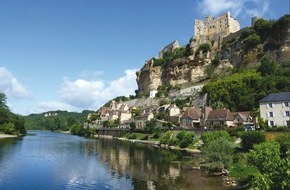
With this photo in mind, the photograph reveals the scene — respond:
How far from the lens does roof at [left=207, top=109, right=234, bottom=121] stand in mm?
54184

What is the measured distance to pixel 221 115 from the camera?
2196 inches

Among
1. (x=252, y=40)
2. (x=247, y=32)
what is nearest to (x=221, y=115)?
(x=252, y=40)

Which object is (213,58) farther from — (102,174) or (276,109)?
(102,174)

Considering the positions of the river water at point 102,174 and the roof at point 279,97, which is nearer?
the river water at point 102,174

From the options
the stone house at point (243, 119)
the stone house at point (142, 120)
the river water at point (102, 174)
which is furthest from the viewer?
the stone house at point (142, 120)

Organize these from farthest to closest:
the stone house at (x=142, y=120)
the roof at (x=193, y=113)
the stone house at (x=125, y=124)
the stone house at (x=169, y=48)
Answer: the stone house at (x=169, y=48), the stone house at (x=125, y=124), the stone house at (x=142, y=120), the roof at (x=193, y=113)

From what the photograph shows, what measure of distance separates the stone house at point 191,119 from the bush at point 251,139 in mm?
24594

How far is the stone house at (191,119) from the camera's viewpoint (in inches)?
2437

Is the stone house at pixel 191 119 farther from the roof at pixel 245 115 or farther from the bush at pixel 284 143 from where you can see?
the bush at pixel 284 143

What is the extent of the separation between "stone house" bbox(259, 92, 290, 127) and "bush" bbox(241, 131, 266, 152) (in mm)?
10738

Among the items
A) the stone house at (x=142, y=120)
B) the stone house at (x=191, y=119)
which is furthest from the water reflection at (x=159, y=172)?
the stone house at (x=142, y=120)

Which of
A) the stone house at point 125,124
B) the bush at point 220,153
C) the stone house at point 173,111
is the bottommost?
the bush at point 220,153

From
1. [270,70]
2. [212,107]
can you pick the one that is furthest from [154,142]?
[270,70]

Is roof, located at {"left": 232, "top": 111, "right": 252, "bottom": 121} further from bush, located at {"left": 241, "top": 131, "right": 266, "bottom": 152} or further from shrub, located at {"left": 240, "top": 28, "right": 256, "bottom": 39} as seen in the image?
shrub, located at {"left": 240, "top": 28, "right": 256, "bottom": 39}
